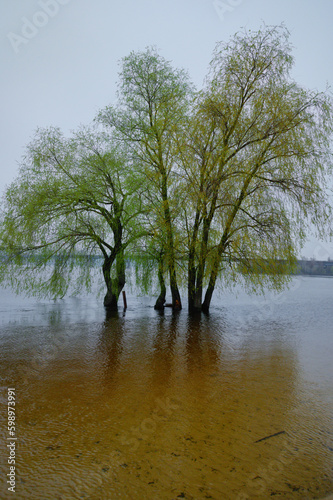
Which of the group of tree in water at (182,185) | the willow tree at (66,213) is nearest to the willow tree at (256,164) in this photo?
the group of tree in water at (182,185)

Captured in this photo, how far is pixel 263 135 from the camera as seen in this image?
42.5ft

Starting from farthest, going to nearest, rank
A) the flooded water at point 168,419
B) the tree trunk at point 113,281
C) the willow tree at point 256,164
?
the tree trunk at point 113,281 < the willow tree at point 256,164 < the flooded water at point 168,419

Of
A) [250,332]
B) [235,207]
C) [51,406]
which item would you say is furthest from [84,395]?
[235,207]

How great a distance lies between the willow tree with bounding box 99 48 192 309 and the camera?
15055 millimetres

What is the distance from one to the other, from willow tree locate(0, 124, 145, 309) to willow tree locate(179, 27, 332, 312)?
3.48m

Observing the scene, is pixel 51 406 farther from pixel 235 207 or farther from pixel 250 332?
pixel 235 207

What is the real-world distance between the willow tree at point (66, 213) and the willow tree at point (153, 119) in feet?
2.70

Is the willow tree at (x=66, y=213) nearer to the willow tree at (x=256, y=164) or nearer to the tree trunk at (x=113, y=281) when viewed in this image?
the tree trunk at (x=113, y=281)

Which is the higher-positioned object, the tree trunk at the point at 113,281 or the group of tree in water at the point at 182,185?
the group of tree in water at the point at 182,185

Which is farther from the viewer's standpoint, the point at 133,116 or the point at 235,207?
the point at 133,116

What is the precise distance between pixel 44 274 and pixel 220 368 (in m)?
10.9

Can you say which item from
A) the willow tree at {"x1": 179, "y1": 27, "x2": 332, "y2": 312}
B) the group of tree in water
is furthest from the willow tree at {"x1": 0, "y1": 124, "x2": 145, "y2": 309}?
the willow tree at {"x1": 179, "y1": 27, "x2": 332, "y2": 312}

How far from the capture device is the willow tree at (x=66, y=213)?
48.1ft

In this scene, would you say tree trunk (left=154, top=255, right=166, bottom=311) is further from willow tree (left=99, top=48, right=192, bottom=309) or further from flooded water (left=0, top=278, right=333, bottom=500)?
flooded water (left=0, top=278, right=333, bottom=500)
